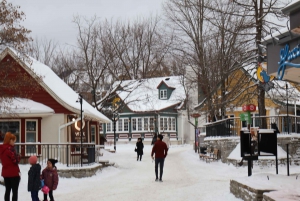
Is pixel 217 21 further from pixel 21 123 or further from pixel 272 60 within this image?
pixel 272 60

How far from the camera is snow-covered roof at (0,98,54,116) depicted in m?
23.0

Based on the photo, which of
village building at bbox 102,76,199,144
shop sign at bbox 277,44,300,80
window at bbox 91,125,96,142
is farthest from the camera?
village building at bbox 102,76,199,144

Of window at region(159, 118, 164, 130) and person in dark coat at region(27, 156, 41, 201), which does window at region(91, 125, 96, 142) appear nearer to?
person in dark coat at region(27, 156, 41, 201)

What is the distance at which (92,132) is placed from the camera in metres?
32.2

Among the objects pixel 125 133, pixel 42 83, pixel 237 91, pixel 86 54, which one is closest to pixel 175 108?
pixel 125 133

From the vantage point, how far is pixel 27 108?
23219mm

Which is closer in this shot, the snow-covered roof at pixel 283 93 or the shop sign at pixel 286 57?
the shop sign at pixel 286 57

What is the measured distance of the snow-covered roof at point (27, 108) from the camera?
75.5ft

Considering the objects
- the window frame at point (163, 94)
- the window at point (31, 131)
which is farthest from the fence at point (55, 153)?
the window frame at point (163, 94)

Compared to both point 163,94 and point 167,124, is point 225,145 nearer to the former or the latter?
point 167,124

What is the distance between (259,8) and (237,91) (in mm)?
5001

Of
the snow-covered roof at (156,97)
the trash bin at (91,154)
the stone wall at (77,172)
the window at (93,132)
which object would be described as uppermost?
the snow-covered roof at (156,97)

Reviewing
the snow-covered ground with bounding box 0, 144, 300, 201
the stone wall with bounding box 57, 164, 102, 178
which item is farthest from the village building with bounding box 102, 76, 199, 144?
the stone wall with bounding box 57, 164, 102, 178

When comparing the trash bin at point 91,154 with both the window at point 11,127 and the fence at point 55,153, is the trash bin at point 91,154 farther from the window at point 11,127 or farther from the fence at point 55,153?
the window at point 11,127
